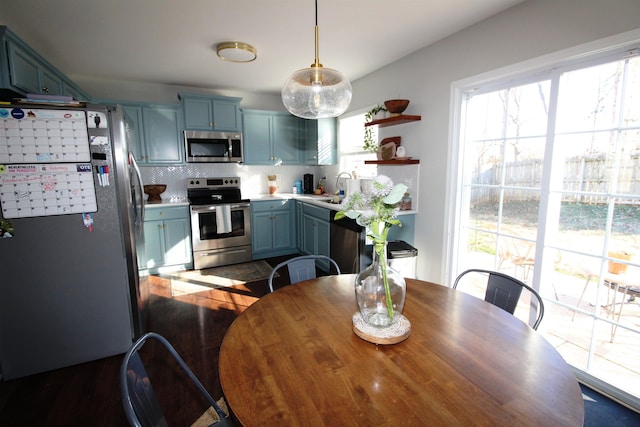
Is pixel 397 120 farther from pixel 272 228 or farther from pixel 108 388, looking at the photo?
pixel 108 388

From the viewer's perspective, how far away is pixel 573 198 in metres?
2.00

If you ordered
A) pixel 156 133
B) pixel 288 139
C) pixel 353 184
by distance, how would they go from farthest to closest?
pixel 288 139 < pixel 156 133 < pixel 353 184

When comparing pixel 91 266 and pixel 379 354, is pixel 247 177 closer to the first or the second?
pixel 91 266

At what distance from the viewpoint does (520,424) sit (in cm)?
81

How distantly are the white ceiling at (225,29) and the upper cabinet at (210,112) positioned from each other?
→ 60 centimetres

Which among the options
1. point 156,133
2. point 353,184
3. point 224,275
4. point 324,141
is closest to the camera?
point 353,184

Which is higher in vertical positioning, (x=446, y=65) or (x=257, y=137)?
(x=446, y=65)

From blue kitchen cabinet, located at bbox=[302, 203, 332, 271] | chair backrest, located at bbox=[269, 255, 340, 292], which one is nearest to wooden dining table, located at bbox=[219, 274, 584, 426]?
chair backrest, located at bbox=[269, 255, 340, 292]

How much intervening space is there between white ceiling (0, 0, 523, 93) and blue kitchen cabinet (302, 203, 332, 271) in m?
1.76

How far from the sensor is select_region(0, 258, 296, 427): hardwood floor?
1.73 metres

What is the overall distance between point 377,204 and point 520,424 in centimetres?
76

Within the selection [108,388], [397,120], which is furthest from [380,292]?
[397,120]

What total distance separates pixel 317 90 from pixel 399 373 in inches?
51.8

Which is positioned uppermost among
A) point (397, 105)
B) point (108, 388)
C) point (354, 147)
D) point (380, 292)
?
point (397, 105)
